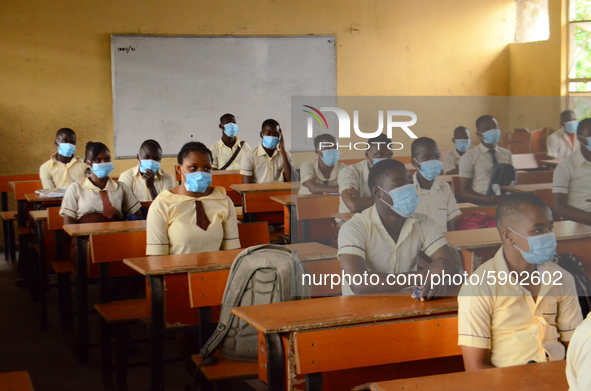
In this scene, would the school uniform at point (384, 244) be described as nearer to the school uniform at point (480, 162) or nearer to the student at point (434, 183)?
the student at point (434, 183)

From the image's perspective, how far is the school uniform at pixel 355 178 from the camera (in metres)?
3.20

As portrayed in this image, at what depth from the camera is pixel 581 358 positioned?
1.18m

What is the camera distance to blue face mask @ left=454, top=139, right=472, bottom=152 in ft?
11.3

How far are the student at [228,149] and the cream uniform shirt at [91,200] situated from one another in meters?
2.52

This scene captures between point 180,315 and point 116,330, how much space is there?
508 millimetres

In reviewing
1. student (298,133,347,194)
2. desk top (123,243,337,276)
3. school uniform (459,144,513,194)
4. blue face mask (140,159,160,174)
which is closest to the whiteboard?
blue face mask (140,159,160,174)

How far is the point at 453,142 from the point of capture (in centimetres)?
397

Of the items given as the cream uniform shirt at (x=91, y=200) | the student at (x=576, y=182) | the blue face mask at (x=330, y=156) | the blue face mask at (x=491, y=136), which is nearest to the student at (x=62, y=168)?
the cream uniform shirt at (x=91, y=200)

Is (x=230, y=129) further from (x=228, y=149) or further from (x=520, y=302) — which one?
(x=520, y=302)

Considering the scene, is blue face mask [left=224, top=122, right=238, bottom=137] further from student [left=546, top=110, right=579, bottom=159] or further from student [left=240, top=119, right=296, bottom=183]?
student [left=546, top=110, right=579, bottom=159]

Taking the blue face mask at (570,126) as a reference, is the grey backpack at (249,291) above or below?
below

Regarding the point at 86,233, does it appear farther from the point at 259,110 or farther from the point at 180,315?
the point at 259,110

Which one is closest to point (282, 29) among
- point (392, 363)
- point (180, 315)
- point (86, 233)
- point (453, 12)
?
point (453, 12)

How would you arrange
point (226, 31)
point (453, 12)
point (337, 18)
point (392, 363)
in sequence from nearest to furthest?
point (392, 363), point (226, 31), point (337, 18), point (453, 12)
